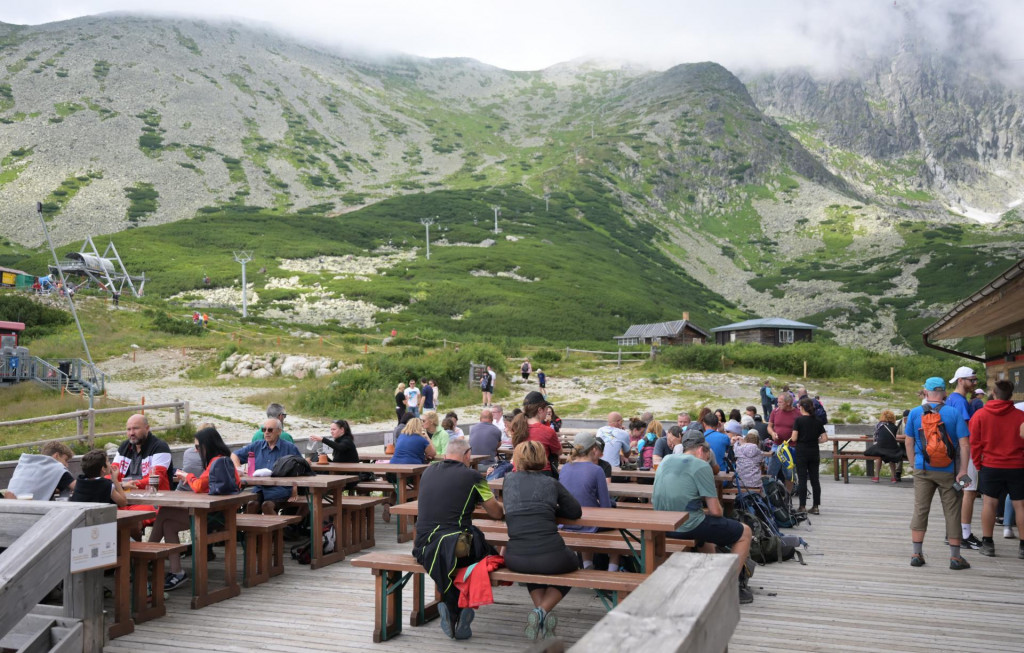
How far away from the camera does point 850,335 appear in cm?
7862

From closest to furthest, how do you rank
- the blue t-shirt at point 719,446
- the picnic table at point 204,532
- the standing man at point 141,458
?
the picnic table at point 204,532, the standing man at point 141,458, the blue t-shirt at point 719,446

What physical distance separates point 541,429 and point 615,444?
7.78ft

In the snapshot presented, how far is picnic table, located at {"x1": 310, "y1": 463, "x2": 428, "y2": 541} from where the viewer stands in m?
8.59

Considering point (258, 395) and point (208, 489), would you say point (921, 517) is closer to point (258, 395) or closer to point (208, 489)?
point (208, 489)

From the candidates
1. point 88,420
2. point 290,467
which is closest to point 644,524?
point 290,467

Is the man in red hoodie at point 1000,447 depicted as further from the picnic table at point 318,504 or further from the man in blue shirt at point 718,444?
the picnic table at point 318,504

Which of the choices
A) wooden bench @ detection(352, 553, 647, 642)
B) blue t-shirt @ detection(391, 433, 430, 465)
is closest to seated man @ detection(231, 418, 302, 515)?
blue t-shirt @ detection(391, 433, 430, 465)

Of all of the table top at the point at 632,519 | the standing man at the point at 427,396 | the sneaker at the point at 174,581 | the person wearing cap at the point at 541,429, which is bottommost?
the sneaker at the point at 174,581

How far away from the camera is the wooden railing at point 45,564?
3.64m

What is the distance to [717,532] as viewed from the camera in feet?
19.9

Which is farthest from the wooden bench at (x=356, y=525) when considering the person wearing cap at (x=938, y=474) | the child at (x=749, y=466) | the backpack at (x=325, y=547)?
the person wearing cap at (x=938, y=474)

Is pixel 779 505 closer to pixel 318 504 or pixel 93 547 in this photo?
pixel 318 504

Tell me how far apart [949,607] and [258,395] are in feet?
83.7

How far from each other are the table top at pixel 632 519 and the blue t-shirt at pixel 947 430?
3.01 meters
